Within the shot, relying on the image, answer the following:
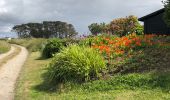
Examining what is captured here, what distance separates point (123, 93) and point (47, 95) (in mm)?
2940

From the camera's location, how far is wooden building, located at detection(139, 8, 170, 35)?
104 ft

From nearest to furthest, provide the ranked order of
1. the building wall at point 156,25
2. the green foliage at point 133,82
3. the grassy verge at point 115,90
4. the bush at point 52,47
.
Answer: the grassy verge at point 115,90 → the green foliage at point 133,82 → the bush at point 52,47 → the building wall at point 156,25

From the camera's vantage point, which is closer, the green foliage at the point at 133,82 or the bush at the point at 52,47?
the green foliage at the point at 133,82

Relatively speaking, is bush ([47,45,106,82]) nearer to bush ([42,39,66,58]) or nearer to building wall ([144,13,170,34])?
bush ([42,39,66,58])

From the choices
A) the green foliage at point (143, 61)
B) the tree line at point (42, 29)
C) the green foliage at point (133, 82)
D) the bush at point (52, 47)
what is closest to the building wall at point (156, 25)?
the bush at point (52, 47)

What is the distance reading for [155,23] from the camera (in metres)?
32.7

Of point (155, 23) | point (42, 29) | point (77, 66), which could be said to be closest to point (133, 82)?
point (77, 66)

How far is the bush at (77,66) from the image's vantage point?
1458 cm

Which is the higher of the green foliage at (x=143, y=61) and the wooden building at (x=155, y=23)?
the wooden building at (x=155, y=23)

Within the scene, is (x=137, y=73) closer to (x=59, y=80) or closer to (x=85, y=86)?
(x=85, y=86)

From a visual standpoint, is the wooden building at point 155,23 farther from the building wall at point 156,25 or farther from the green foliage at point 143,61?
the green foliage at point 143,61

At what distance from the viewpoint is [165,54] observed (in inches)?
594

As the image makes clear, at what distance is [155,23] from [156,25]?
262mm

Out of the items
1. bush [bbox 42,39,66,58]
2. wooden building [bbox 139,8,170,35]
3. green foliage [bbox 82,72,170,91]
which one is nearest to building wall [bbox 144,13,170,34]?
wooden building [bbox 139,8,170,35]
